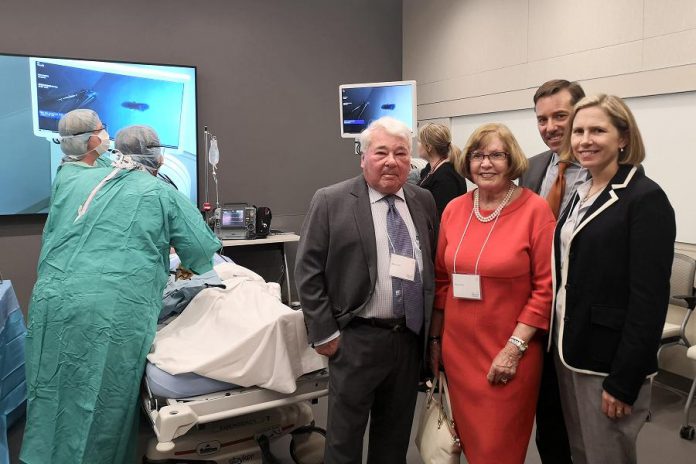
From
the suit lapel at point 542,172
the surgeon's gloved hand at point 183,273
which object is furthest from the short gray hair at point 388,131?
the surgeon's gloved hand at point 183,273

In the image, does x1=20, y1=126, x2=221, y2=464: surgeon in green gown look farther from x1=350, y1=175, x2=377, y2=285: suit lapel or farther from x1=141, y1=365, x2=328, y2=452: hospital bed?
x1=350, y1=175, x2=377, y2=285: suit lapel

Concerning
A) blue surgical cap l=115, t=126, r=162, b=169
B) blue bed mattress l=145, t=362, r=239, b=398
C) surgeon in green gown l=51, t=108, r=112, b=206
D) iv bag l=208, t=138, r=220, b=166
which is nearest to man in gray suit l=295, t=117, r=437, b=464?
blue bed mattress l=145, t=362, r=239, b=398

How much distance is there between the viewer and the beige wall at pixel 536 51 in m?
3.37

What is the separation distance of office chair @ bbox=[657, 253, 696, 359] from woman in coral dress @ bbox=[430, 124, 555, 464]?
6.13ft

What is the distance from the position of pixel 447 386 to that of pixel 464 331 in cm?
25

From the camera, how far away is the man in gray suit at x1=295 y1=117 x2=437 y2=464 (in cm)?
183

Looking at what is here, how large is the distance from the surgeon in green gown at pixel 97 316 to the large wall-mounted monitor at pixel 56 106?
7.45ft

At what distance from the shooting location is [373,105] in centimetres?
445

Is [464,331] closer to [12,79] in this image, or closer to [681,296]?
[681,296]

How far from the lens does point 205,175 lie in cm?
493

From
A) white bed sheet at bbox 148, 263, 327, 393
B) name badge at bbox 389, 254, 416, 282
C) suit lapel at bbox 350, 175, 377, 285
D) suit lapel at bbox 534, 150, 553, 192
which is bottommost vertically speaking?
white bed sheet at bbox 148, 263, 327, 393

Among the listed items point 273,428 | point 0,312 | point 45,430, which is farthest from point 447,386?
point 0,312

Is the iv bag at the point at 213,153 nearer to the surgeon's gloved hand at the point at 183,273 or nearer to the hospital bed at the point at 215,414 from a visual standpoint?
the surgeon's gloved hand at the point at 183,273

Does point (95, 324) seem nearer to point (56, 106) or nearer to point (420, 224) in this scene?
point (420, 224)
